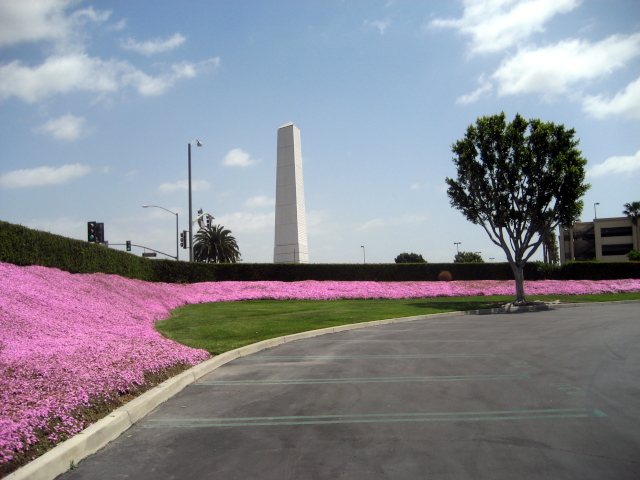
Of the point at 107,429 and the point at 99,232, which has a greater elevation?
the point at 99,232

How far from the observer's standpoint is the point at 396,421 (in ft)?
21.1

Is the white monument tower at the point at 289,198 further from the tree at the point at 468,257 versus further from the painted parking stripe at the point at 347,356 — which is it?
the tree at the point at 468,257

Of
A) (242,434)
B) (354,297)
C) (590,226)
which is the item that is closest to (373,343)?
(242,434)

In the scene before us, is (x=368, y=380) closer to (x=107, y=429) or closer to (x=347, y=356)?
(x=347, y=356)

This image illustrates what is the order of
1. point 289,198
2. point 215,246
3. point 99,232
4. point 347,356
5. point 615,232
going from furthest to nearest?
point 615,232 → point 215,246 → point 289,198 → point 99,232 → point 347,356

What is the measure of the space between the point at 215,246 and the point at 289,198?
23578 millimetres

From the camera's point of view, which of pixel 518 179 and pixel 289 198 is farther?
pixel 289 198

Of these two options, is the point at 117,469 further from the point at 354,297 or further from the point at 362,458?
the point at 354,297

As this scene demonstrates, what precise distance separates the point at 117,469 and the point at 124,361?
152 inches

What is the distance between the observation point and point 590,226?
9950cm

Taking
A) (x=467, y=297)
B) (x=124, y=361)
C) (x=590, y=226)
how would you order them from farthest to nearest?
(x=590, y=226) < (x=467, y=297) < (x=124, y=361)

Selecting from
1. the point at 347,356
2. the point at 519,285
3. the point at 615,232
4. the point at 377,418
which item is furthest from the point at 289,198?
the point at 615,232

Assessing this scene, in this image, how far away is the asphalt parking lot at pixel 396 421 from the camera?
498cm

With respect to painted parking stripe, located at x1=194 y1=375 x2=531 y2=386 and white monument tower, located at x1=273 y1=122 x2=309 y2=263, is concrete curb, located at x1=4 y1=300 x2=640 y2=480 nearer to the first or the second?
painted parking stripe, located at x1=194 y1=375 x2=531 y2=386
